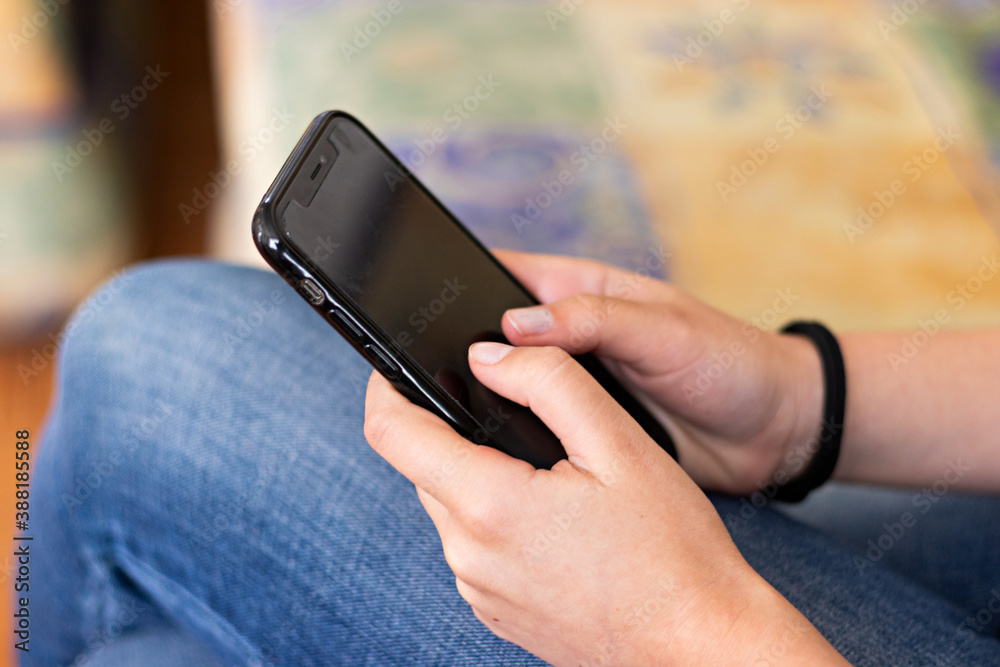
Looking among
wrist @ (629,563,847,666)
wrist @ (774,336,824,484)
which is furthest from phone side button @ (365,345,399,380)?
wrist @ (774,336,824,484)

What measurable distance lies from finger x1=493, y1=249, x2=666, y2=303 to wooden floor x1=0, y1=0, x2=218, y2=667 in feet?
2.77

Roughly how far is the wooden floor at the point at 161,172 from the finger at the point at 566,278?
84 centimetres

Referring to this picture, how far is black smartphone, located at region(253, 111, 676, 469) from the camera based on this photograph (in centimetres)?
46

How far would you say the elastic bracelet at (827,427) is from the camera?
596 mm

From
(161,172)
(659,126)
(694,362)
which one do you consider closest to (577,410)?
(694,362)

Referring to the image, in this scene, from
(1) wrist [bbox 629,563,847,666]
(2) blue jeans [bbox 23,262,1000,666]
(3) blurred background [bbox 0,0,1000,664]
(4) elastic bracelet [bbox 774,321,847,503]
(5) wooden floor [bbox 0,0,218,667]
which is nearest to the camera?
(1) wrist [bbox 629,563,847,666]

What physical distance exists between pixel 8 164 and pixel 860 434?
1218 mm

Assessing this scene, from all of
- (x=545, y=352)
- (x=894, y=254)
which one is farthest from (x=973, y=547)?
(x=545, y=352)

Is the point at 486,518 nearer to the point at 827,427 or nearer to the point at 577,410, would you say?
the point at 577,410

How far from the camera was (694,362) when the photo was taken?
58 cm

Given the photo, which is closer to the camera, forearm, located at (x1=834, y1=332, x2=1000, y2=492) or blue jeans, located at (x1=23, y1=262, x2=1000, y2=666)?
blue jeans, located at (x1=23, y1=262, x2=1000, y2=666)

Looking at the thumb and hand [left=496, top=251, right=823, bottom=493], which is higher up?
the thumb

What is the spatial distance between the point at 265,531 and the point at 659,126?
64 cm

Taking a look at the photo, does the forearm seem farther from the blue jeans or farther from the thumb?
the thumb
